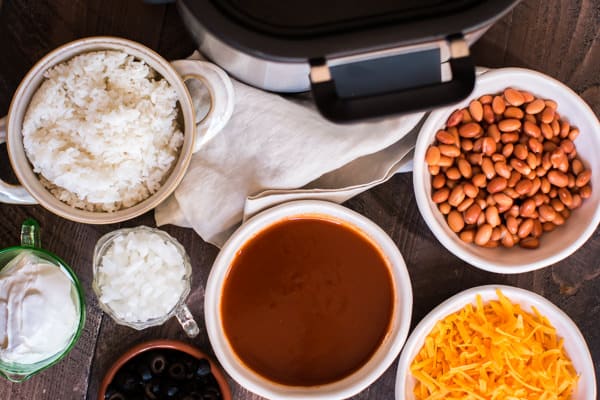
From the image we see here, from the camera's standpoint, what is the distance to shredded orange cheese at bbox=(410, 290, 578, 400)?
3.83 ft

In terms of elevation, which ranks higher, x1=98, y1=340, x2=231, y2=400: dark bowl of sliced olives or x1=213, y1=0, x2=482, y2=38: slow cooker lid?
x1=213, y1=0, x2=482, y2=38: slow cooker lid

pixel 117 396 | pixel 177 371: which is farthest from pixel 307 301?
pixel 117 396

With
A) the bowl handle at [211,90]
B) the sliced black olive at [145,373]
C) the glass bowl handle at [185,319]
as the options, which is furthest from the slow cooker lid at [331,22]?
the sliced black olive at [145,373]

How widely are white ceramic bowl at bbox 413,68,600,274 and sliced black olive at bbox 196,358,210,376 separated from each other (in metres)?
0.46

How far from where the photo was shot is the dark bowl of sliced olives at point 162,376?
3.85 ft

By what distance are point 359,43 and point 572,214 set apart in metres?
0.58

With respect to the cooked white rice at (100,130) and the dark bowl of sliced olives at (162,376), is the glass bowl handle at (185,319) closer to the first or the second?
the dark bowl of sliced olives at (162,376)

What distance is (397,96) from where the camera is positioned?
884 millimetres

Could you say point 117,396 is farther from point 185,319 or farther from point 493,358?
point 493,358

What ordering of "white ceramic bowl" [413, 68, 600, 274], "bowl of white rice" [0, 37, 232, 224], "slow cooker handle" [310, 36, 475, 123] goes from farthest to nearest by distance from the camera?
"white ceramic bowl" [413, 68, 600, 274] < "bowl of white rice" [0, 37, 232, 224] < "slow cooker handle" [310, 36, 475, 123]

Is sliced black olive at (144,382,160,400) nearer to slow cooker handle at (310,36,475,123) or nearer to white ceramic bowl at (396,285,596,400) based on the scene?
white ceramic bowl at (396,285,596,400)

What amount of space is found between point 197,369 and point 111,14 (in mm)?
654

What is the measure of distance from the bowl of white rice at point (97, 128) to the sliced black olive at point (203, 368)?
0.30 m

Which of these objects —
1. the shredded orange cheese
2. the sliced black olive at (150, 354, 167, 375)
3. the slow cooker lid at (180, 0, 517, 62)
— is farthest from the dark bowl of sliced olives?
the slow cooker lid at (180, 0, 517, 62)
